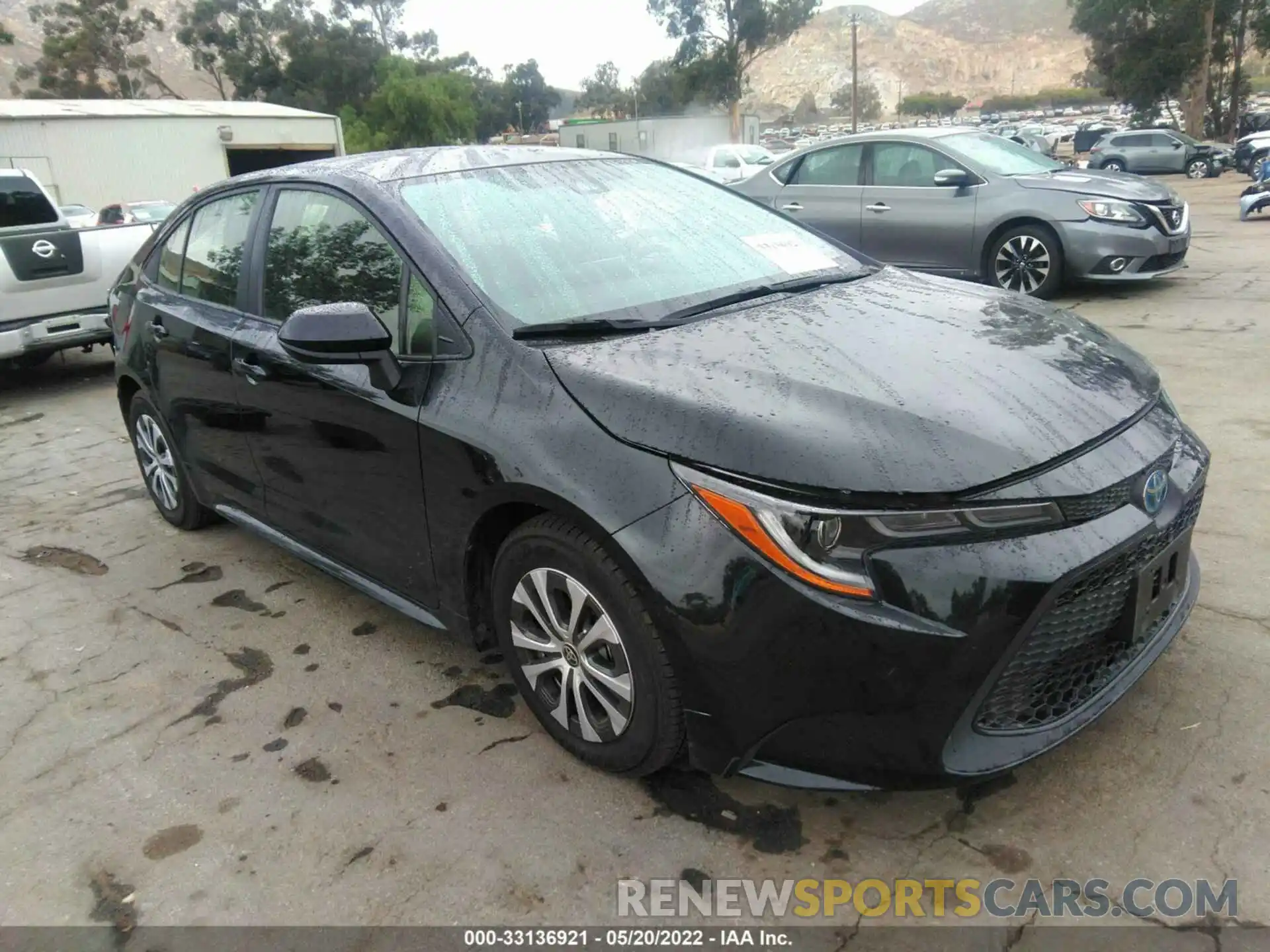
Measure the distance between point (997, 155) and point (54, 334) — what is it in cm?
805

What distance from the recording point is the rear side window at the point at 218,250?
366 cm

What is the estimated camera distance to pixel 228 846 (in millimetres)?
2479

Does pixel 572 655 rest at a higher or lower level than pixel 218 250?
lower

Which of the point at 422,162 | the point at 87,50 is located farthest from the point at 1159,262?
the point at 87,50

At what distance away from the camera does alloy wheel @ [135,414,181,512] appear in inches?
175

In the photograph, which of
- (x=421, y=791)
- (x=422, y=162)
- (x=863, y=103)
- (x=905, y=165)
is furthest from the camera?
(x=863, y=103)

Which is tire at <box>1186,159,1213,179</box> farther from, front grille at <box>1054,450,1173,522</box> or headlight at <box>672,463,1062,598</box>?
headlight at <box>672,463,1062,598</box>

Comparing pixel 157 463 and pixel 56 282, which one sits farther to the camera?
pixel 56 282

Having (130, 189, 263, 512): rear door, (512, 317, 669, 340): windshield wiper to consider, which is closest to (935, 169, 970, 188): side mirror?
(130, 189, 263, 512): rear door

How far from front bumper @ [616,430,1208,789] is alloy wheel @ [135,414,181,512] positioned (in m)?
3.05

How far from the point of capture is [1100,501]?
216 centimetres

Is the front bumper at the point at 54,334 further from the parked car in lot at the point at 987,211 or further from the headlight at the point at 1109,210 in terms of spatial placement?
the headlight at the point at 1109,210

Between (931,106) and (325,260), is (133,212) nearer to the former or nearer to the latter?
(325,260)

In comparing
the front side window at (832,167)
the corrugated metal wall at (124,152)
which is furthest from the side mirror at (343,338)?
the corrugated metal wall at (124,152)
